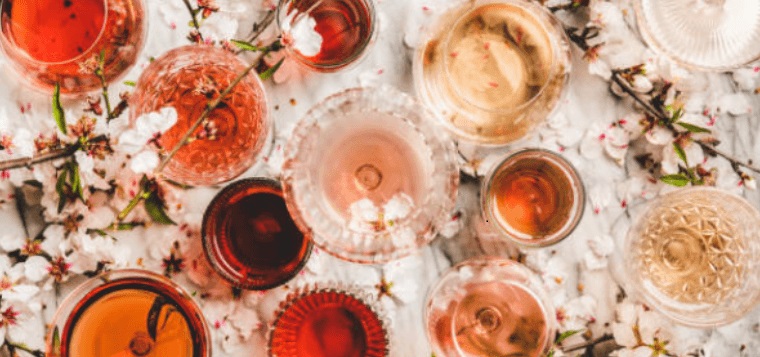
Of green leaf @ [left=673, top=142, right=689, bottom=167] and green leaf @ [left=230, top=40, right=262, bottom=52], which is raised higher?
green leaf @ [left=230, top=40, right=262, bottom=52]

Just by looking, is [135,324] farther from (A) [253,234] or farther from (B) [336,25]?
(B) [336,25]

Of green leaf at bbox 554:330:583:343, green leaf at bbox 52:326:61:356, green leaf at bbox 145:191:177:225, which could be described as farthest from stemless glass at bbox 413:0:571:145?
green leaf at bbox 52:326:61:356

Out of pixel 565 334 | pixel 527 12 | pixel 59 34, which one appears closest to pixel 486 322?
pixel 565 334

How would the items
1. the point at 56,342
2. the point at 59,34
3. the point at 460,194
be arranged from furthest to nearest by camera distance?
the point at 460,194
the point at 59,34
the point at 56,342

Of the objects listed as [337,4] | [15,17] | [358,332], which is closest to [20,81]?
[15,17]

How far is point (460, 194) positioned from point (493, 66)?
0.71ft

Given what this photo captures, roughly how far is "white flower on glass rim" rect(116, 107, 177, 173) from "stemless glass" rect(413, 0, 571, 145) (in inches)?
15.8

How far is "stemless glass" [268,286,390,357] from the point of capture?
1.09 meters

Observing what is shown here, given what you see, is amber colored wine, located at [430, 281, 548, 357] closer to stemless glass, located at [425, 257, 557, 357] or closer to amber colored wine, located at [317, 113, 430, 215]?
stemless glass, located at [425, 257, 557, 357]

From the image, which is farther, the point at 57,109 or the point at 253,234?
the point at 253,234

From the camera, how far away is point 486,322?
1126mm

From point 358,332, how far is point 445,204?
0.82 ft

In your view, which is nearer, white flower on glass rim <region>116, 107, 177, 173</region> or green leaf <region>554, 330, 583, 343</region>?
white flower on glass rim <region>116, 107, 177, 173</region>

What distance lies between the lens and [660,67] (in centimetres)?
117
